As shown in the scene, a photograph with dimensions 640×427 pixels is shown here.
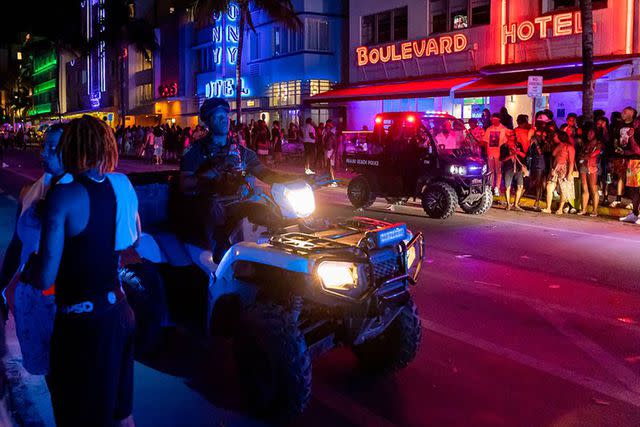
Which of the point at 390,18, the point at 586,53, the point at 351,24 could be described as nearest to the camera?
the point at 586,53

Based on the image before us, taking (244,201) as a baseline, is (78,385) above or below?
below

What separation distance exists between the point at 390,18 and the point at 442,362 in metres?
25.1

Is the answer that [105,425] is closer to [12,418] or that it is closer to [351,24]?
[12,418]

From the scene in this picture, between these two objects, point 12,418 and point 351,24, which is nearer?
point 12,418

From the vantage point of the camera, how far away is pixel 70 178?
9.71 feet

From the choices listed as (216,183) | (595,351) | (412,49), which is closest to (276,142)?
(412,49)

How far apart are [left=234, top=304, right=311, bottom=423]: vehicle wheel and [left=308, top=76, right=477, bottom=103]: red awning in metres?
20.0

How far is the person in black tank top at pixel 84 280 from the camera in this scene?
9.56 feet

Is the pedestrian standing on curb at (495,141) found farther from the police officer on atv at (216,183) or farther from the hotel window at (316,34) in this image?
the hotel window at (316,34)

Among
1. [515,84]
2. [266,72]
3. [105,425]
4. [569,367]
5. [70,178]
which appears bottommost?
[569,367]

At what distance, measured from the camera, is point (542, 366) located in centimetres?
526

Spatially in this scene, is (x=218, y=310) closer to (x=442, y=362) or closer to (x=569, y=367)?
(x=442, y=362)

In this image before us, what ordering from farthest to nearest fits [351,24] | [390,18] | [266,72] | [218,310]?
[266,72], [351,24], [390,18], [218,310]

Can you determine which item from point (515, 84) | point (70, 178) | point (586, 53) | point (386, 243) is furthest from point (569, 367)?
point (515, 84)
